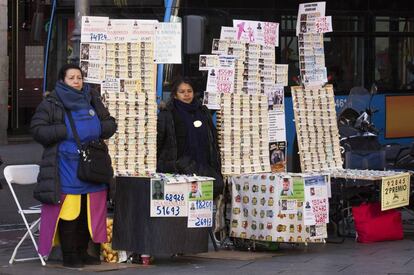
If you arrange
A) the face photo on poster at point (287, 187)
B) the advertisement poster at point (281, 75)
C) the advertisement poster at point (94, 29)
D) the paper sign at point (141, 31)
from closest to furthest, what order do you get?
the face photo on poster at point (287, 187), the advertisement poster at point (94, 29), the paper sign at point (141, 31), the advertisement poster at point (281, 75)

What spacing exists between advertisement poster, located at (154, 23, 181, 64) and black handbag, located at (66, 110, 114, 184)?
4.83 ft

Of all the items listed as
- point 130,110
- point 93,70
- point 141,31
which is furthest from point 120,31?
point 130,110

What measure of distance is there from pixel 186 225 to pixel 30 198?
20.1 ft

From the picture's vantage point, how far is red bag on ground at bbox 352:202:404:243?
10734 mm

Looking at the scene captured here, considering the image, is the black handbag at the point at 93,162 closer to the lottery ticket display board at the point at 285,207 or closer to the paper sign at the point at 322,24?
the lottery ticket display board at the point at 285,207

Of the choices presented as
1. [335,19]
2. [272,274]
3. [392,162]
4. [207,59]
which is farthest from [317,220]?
[335,19]

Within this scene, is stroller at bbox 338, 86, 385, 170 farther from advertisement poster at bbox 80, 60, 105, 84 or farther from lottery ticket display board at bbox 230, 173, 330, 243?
advertisement poster at bbox 80, 60, 105, 84

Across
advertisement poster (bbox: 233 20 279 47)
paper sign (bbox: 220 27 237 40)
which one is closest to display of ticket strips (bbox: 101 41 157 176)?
paper sign (bbox: 220 27 237 40)

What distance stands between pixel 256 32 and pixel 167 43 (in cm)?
104

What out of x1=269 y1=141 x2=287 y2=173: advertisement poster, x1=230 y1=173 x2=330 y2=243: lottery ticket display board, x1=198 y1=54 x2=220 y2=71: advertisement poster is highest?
x1=198 y1=54 x2=220 y2=71: advertisement poster

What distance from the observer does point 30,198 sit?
48.9ft

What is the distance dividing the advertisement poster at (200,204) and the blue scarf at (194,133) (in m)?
0.58

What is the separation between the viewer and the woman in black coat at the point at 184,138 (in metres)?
9.88

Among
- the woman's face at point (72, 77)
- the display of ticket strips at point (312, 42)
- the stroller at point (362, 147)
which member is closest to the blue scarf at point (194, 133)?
the woman's face at point (72, 77)
